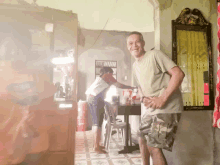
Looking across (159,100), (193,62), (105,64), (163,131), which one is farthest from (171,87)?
(105,64)

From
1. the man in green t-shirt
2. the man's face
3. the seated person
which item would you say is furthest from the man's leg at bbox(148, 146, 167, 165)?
the seated person

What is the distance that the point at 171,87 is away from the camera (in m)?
1.36

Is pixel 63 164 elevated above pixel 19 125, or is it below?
below

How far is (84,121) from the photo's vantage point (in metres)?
4.43

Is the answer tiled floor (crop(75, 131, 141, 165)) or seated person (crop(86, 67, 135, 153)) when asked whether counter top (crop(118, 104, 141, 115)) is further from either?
tiled floor (crop(75, 131, 141, 165))

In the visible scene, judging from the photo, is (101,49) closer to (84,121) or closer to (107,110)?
(84,121)

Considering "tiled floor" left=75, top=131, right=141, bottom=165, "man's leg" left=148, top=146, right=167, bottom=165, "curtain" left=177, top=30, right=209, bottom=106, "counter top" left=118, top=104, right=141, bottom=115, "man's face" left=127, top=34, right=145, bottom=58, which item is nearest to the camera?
"man's leg" left=148, top=146, right=167, bottom=165

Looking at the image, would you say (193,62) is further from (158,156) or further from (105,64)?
(105,64)

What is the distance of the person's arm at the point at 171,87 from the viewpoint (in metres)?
1.36

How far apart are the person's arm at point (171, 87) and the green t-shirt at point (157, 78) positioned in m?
0.04

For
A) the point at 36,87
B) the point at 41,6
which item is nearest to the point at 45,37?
the point at 41,6

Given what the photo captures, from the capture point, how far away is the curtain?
1.82 metres

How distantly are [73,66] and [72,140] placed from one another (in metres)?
0.85

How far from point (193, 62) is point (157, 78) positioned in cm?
66
